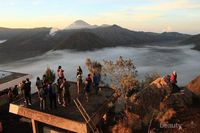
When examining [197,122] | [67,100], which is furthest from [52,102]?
[197,122]

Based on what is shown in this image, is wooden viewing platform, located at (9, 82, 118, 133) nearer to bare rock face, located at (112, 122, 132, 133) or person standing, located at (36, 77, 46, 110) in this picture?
person standing, located at (36, 77, 46, 110)

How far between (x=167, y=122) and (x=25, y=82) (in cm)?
959

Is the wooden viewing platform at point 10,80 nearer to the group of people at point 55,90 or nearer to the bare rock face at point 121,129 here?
the group of people at point 55,90

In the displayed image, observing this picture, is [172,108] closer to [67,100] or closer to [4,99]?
[67,100]

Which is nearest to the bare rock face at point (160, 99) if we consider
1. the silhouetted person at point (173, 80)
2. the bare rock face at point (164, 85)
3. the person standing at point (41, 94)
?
the bare rock face at point (164, 85)

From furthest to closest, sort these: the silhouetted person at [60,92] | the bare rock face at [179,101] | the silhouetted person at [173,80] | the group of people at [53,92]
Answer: the silhouetted person at [173,80]
the bare rock face at [179,101]
the silhouetted person at [60,92]
the group of people at [53,92]

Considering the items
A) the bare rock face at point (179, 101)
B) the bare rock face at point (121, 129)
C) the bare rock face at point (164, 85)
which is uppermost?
the bare rock face at point (164, 85)

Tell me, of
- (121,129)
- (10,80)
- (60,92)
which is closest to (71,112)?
(60,92)

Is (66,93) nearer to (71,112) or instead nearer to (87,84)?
(71,112)

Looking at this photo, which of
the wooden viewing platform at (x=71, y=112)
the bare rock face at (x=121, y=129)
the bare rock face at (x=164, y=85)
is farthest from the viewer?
the bare rock face at (x=164, y=85)

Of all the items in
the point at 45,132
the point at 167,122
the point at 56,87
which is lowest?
the point at 45,132

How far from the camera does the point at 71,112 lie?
59.3 feet

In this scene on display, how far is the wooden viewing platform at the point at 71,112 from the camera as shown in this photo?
16891 mm

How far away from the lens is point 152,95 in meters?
19.5
